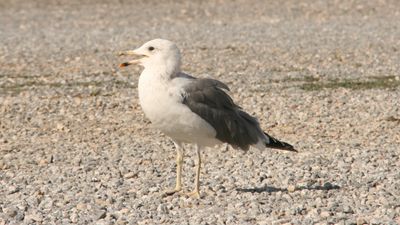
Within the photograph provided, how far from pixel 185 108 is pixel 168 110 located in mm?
180

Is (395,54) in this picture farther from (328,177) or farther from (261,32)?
(328,177)

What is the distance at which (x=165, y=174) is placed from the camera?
11711mm

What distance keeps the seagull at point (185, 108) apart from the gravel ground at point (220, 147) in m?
0.55


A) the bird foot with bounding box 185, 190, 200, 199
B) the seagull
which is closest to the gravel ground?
the bird foot with bounding box 185, 190, 200, 199

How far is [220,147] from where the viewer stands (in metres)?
13.0

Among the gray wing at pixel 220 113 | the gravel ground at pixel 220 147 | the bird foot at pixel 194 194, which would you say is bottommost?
the gravel ground at pixel 220 147

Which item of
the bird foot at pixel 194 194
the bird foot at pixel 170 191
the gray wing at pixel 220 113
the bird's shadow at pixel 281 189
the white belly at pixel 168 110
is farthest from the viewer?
the bird's shadow at pixel 281 189

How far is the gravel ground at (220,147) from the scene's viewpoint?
1003 centimetres

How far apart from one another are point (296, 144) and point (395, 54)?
9.53 metres

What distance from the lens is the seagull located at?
1003cm

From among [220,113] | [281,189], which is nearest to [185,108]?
[220,113]

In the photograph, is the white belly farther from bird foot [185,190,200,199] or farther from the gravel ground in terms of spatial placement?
the gravel ground

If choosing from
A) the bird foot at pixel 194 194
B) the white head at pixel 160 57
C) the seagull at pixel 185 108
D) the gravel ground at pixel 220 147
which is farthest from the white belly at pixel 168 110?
the gravel ground at pixel 220 147

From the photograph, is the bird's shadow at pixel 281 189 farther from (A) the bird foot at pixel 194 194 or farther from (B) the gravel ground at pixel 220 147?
(A) the bird foot at pixel 194 194
